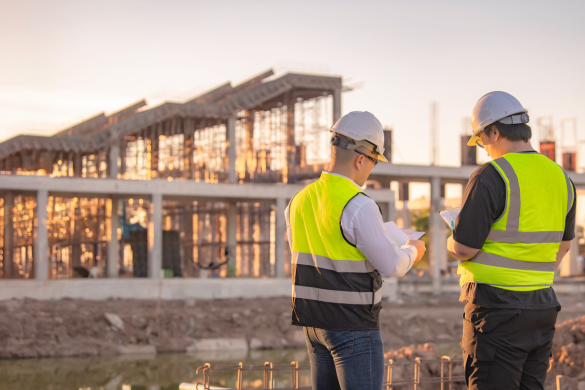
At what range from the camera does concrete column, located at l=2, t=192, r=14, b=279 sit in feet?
107

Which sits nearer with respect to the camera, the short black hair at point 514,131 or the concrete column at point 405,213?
the short black hair at point 514,131

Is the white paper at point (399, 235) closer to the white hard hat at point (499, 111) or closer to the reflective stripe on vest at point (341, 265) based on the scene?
the reflective stripe on vest at point (341, 265)

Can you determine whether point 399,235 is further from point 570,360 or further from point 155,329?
point 155,329

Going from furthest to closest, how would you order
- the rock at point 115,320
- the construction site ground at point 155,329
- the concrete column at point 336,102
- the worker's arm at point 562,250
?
the concrete column at point 336,102 < the rock at point 115,320 < the construction site ground at point 155,329 < the worker's arm at point 562,250

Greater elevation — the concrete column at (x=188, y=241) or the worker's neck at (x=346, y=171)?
the worker's neck at (x=346, y=171)

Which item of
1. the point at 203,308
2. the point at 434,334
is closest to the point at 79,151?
the point at 203,308

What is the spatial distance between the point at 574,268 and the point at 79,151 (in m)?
A: 33.9

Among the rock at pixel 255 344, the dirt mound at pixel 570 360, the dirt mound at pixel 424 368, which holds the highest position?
the dirt mound at pixel 570 360

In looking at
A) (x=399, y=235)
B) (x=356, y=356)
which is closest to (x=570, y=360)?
(x=399, y=235)

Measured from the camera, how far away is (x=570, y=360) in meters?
7.99

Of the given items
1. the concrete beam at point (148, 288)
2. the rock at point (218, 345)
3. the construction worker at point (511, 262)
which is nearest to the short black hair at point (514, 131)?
the construction worker at point (511, 262)

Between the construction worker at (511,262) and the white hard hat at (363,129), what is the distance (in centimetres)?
49

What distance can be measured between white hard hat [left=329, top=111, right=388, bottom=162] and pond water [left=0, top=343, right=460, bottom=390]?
11.8 meters

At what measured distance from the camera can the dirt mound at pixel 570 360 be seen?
7.27 meters
